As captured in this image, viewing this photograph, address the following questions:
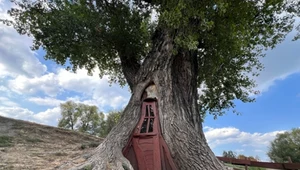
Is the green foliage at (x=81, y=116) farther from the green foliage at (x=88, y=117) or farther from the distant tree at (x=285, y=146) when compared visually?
the distant tree at (x=285, y=146)

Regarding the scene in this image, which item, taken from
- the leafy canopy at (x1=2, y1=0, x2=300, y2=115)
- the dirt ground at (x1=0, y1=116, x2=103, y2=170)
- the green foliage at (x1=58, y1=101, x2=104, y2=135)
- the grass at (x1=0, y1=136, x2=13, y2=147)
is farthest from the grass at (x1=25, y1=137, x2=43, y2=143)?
the green foliage at (x1=58, y1=101, x2=104, y2=135)

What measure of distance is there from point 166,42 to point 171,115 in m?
2.28

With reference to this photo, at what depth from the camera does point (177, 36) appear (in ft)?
18.9

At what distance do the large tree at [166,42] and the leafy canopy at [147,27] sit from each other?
1.2 inches

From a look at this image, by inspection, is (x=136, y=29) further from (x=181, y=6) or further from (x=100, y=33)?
(x=181, y=6)

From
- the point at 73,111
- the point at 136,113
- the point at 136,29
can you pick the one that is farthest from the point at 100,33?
the point at 73,111

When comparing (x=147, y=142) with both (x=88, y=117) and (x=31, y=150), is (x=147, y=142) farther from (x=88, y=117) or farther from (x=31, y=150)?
(x=88, y=117)

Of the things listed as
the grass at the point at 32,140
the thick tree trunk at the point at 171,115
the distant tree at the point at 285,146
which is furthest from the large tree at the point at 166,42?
the distant tree at the point at 285,146

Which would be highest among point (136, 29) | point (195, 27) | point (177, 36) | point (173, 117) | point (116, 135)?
point (136, 29)

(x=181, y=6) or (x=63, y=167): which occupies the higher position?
(x=181, y=6)

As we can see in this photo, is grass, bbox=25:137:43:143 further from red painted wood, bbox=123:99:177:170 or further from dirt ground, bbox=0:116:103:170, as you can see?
red painted wood, bbox=123:99:177:170

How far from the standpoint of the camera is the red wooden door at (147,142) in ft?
15.5

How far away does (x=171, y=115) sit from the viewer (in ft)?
17.0

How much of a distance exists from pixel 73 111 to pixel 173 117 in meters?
27.6
